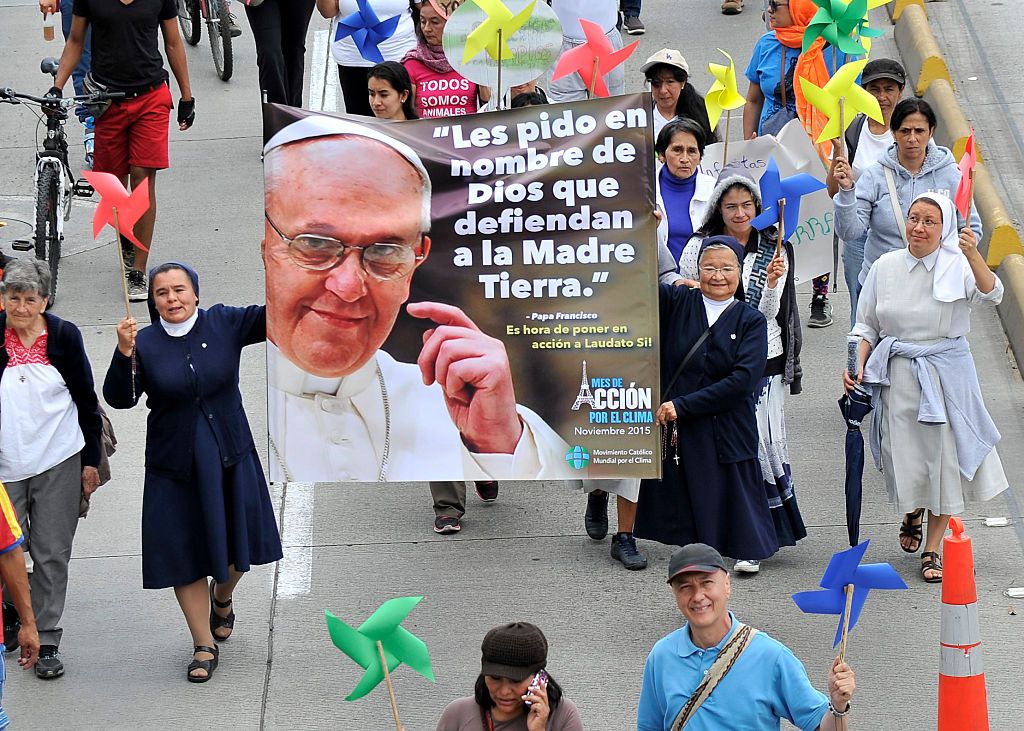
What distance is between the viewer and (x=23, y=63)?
1549 centimetres

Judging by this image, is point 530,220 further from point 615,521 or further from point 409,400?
point 615,521

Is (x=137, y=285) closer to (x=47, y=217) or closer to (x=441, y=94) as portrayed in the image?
(x=47, y=217)

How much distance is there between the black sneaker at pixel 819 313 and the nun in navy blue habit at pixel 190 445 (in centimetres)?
468

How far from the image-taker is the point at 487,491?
8.77m

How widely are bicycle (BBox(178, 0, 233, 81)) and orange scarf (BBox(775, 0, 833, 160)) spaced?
567 cm

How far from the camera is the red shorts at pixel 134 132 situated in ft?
34.6

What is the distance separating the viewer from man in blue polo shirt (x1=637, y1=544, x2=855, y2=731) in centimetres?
477

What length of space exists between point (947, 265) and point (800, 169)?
173cm

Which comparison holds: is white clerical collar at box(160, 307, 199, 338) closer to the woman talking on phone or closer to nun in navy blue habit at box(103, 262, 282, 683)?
nun in navy blue habit at box(103, 262, 282, 683)

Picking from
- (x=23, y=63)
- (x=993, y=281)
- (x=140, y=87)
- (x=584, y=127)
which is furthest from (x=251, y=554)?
(x=23, y=63)

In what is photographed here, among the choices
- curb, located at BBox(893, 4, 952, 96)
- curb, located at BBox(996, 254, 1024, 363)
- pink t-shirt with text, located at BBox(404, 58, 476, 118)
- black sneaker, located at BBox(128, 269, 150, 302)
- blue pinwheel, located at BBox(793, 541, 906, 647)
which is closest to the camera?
blue pinwheel, located at BBox(793, 541, 906, 647)

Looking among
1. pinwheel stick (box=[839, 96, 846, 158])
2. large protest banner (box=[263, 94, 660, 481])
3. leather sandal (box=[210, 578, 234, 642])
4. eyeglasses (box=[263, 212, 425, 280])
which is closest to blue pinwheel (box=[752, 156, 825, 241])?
Result: pinwheel stick (box=[839, 96, 846, 158])

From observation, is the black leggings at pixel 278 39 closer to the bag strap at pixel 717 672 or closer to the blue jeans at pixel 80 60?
the blue jeans at pixel 80 60

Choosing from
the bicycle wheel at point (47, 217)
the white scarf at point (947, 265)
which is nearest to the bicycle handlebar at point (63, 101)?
the bicycle wheel at point (47, 217)
